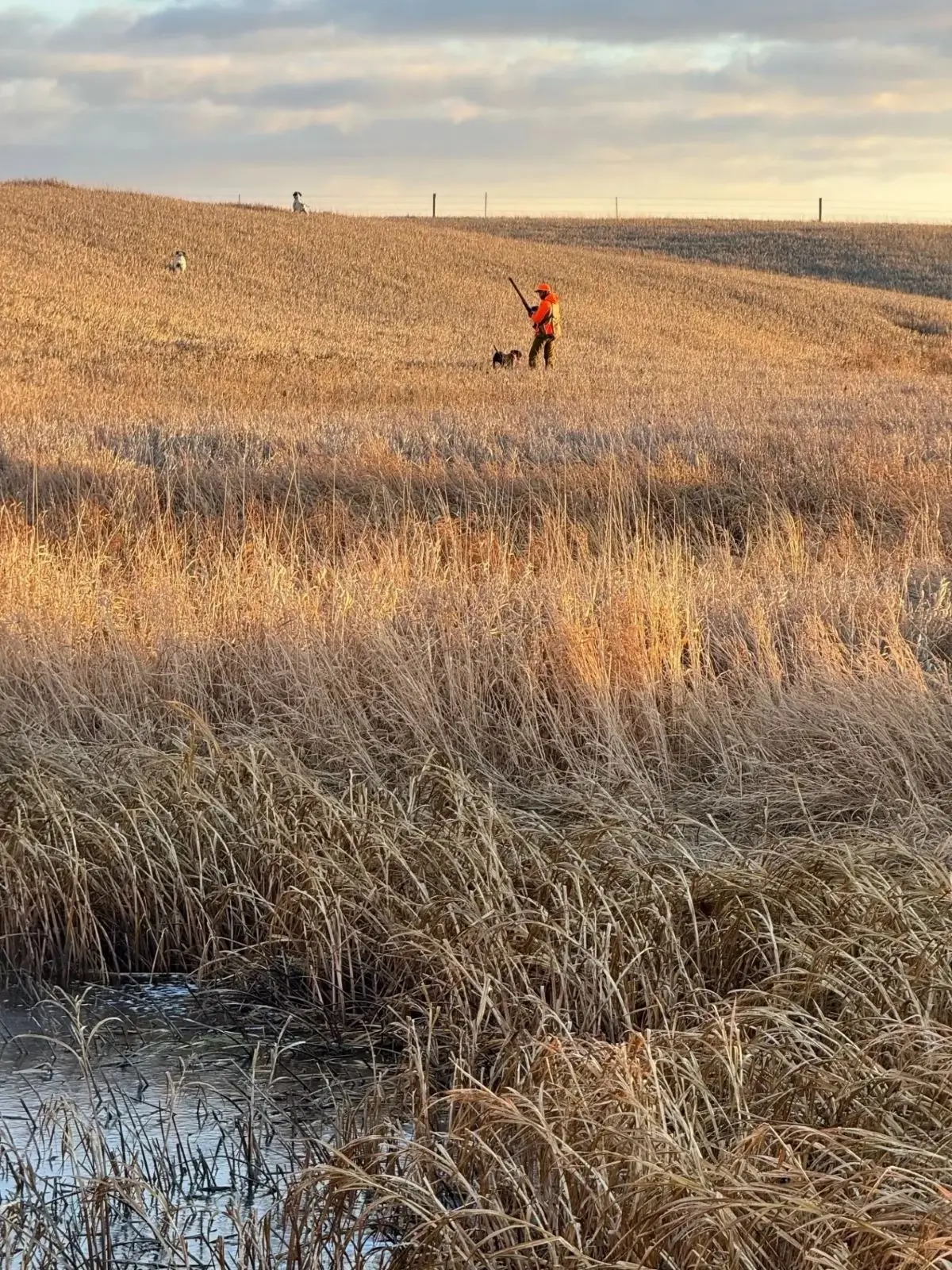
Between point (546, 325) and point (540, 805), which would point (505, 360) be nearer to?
point (546, 325)

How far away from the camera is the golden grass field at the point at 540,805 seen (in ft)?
9.75

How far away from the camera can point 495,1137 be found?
301 centimetres

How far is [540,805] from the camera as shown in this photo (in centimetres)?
585

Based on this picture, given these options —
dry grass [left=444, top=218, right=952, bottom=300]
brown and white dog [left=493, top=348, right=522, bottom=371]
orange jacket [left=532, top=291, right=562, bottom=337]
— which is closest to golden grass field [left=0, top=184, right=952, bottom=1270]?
brown and white dog [left=493, top=348, right=522, bottom=371]

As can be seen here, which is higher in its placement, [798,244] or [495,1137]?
[798,244]

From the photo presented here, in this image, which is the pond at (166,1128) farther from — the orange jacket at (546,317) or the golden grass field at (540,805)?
the orange jacket at (546,317)

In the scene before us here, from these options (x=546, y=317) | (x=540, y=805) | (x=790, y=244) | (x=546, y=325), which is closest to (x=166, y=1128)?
(x=540, y=805)

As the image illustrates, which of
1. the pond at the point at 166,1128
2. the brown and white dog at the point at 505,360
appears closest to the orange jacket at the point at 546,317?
the brown and white dog at the point at 505,360

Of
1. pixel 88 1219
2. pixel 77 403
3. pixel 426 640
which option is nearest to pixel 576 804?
pixel 426 640

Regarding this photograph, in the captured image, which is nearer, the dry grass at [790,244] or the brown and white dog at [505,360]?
the brown and white dog at [505,360]

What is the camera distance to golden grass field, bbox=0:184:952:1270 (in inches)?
117

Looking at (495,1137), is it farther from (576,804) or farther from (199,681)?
(199,681)

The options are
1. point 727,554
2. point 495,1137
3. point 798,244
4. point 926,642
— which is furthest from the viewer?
point 798,244

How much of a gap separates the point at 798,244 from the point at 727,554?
60.3 m
